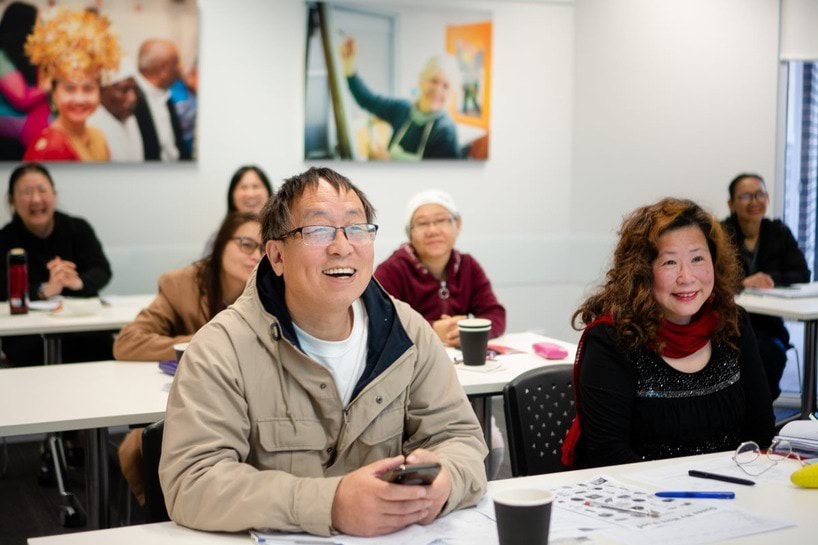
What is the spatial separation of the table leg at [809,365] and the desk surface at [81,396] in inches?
128

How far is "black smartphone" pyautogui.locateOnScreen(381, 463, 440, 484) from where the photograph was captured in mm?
1652

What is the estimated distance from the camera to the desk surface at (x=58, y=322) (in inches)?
165

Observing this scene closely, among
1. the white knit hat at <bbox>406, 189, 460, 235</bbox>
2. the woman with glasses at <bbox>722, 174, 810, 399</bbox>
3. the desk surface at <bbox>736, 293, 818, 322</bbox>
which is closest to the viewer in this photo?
the white knit hat at <bbox>406, 189, 460, 235</bbox>

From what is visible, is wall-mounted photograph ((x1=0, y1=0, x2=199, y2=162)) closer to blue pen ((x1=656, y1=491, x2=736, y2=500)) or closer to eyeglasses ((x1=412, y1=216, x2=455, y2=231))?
eyeglasses ((x1=412, y1=216, x2=455, y2=231))

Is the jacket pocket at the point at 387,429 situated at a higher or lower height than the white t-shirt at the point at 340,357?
lower

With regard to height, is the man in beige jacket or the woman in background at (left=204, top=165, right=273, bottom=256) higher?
the woman in background at (left=204, top=165, right=273, bottom=256)

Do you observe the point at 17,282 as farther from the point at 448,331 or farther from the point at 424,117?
the point at 424,117

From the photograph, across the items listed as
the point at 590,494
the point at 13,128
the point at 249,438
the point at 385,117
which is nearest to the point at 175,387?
the point at 249,438

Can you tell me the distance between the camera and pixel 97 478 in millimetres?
2934

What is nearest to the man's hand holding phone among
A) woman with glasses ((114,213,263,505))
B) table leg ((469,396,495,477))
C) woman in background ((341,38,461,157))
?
table leg ((469,396,495,477))

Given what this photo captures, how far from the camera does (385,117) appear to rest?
6.50 m

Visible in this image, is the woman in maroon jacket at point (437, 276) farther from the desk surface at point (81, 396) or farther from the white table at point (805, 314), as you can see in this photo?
the white table at point (805, 314)

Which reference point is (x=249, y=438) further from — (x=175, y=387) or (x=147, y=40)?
(x=147, y=40)

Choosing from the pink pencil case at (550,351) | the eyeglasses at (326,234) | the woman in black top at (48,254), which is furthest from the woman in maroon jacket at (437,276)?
the eyeglasses at (326,234)
